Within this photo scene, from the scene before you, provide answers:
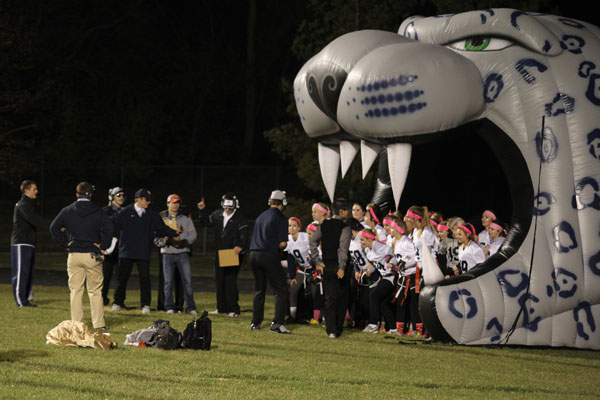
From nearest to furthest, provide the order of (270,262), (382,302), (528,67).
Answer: (528,67) → (270,262) → (382,302)

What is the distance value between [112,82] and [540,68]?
28039mm

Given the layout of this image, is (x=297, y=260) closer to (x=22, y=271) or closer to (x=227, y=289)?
(x=227, y=289)

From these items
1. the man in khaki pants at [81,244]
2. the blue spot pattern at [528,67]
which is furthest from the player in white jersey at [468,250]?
the man in khaki pants at [81,244]

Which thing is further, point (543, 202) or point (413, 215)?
point (413, 215)

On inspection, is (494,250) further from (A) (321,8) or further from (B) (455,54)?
(A) (321,8)

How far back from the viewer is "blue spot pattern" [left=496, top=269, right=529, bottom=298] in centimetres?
1080

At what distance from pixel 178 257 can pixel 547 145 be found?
18.6 feet

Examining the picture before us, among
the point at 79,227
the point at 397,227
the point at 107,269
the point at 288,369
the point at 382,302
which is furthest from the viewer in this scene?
the point at 107,269

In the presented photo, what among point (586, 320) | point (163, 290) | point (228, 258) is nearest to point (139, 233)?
point (163, 290)

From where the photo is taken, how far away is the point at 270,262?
12203 mm

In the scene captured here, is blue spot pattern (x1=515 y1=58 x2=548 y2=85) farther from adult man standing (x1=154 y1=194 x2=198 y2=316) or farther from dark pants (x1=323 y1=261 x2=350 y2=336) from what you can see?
adult man standing (x1=154 y1=194 x2=198 y2=316)

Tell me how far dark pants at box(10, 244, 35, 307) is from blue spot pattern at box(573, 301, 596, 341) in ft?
25.3

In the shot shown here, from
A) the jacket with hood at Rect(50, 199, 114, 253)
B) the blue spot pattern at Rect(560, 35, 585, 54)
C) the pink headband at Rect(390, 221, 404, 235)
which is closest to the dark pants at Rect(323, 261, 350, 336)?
the pink headband at Rect(390, 221, 404, 235)

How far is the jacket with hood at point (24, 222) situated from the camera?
552 inches
